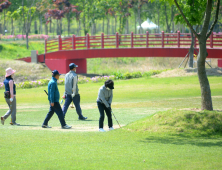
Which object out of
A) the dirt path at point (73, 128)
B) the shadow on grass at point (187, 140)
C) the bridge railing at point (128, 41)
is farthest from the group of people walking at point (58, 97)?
the bridge railing at point (128, 41)

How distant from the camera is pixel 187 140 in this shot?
809 centimetres

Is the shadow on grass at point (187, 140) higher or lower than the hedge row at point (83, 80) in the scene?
higher

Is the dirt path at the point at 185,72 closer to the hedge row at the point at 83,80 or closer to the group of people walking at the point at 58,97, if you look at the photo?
the hedge row at the point at 83,80

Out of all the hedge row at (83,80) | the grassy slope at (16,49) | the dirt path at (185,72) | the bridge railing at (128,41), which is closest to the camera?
the hedge row at (83,80)

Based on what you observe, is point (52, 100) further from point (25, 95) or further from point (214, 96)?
point (25, 95)

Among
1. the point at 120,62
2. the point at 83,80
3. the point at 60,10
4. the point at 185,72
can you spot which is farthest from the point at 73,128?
the point at 60,10

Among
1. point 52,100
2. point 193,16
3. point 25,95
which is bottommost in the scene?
point 25,95

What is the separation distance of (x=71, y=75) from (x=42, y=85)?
15.1 m

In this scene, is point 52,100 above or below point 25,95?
above

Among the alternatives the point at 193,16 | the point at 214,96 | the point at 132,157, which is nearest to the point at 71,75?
the point at 193,16

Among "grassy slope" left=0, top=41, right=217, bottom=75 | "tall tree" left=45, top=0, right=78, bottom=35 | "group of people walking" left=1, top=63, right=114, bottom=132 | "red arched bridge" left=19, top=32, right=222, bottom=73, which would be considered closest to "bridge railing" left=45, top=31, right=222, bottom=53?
"red arched bridge" left=19, top=32, right=222, bottom=73

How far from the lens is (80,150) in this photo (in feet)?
23.7

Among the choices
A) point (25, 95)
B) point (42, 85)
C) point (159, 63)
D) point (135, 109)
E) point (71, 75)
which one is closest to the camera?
point (71, 75)

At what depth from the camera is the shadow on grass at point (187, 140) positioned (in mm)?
7777
